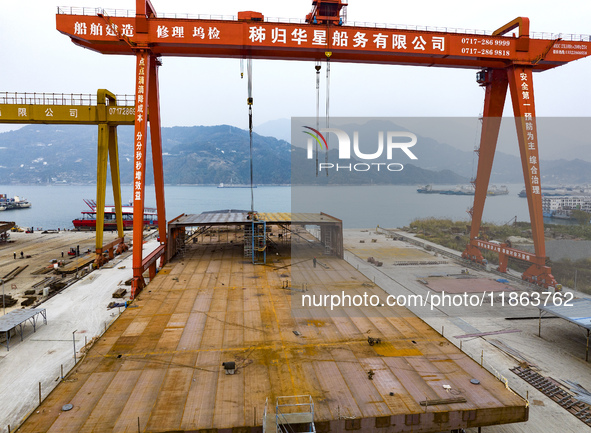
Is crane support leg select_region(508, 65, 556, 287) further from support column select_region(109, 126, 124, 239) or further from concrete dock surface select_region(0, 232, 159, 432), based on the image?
support column select_region(109, 126, 124, 239)

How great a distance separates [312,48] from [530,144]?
17403 mm

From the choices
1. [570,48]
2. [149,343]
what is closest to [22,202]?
[149,343]

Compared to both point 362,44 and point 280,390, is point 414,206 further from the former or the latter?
point 280,390

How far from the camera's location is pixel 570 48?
25688 millimetres

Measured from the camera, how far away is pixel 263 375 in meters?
10.1

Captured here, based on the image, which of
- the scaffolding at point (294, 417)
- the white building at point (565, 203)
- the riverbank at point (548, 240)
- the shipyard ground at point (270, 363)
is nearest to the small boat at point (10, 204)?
the riverbank at point (548, 240)

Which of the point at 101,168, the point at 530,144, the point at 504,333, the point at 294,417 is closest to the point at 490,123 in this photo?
the point at 530,144

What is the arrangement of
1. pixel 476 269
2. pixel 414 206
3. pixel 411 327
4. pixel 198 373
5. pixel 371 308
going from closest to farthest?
pixel 198 373 → pixel 411 327 → pixel 371 308 → pixel 476 269 → pixel 414 206

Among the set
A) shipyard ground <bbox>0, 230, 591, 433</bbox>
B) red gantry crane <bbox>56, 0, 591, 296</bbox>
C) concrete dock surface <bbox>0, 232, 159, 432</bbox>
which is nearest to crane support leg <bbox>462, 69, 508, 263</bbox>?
red gantry crane <bbox>56, 0, 591, 296</bbox>

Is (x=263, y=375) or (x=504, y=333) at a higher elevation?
(x=263, y=375)

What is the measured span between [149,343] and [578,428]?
14.6m

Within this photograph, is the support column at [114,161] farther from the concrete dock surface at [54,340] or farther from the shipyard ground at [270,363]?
the shipyard ground at [270,363]

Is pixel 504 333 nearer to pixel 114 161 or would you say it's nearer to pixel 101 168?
pixel 101 168

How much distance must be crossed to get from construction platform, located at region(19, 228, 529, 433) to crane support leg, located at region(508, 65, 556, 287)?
56.2ft
